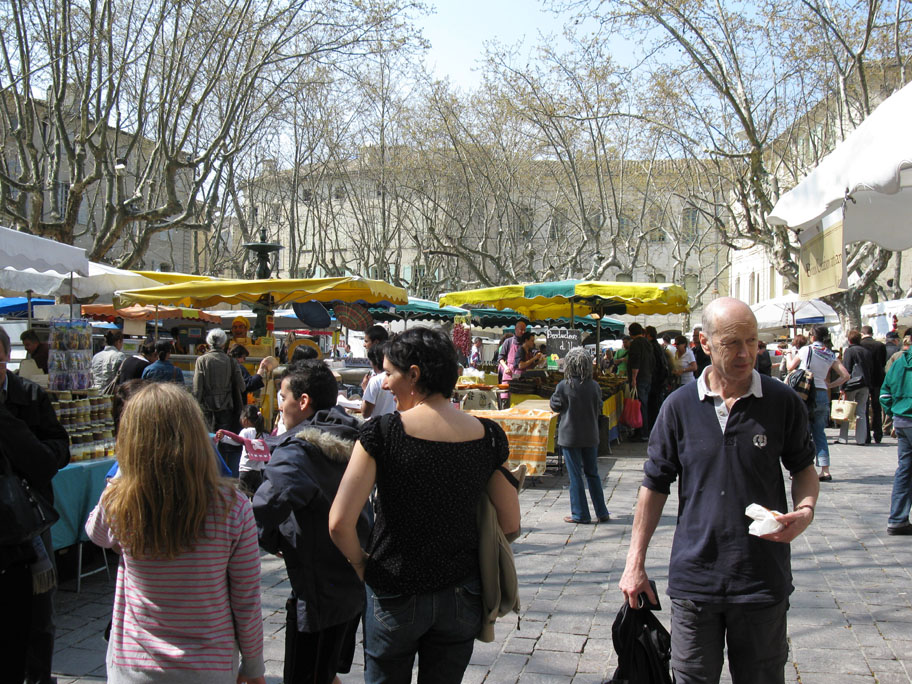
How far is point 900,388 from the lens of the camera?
20.7ft

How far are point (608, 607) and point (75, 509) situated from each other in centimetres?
360

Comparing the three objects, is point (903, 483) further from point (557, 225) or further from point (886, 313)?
point (557, 225)

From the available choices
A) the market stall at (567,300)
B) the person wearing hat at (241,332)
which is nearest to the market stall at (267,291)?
the person wearing hat at (241,332)

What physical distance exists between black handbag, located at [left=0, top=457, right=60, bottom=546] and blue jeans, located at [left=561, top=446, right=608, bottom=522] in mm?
4905

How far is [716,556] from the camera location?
252 cm

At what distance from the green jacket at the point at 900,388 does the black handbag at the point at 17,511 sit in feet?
20.2

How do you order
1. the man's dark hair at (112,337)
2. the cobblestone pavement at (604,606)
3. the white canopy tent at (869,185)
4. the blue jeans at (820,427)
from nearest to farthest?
the white canopy tent at (869,185), the cobblestone pavement at (604,606), the blue jeans at (820,427), the man's dark hair at (112,337)

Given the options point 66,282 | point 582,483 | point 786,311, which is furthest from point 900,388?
point 786,311

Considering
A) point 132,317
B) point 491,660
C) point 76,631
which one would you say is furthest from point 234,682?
point 132,317

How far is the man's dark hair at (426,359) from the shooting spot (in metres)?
2.53

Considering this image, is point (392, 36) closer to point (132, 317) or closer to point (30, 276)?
point (30, 276)

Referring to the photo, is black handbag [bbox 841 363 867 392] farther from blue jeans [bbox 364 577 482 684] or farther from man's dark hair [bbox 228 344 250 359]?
blue jeans [bbox 364 577 482 684]

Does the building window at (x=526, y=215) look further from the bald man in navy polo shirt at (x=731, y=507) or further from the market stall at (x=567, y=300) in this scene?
the bald man in navy polo shirt at (x=731, y=507)

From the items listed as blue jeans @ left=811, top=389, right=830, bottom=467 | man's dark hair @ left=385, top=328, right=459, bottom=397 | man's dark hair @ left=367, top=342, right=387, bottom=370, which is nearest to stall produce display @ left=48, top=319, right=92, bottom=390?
man's dark hair @ left=367, top=342, right=387, bottom=370
